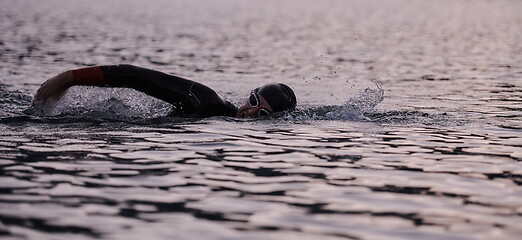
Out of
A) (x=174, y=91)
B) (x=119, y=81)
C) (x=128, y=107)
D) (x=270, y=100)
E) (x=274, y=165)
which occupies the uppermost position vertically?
(x=119, y=81)

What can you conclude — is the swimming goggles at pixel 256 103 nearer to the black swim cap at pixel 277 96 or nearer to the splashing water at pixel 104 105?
the black swim cap at pixel 277 96

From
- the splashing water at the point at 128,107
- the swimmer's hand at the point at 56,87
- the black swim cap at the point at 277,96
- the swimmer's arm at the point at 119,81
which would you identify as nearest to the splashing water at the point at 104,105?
the splashing water at the point at 128,107

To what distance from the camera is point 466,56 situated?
29.8 m

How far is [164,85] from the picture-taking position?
12.2 m

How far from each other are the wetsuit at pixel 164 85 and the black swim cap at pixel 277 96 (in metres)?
0.73

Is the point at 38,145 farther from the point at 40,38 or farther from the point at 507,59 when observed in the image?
the point at 40,38

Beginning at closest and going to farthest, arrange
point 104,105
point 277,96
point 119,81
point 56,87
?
point 56,87
point 119,81
point 277,96
point 104,105

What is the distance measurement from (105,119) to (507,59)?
60.1 ft

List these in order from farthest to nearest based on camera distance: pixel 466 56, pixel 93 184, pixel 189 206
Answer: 1. pixel 466 56
2. pixel 93 184
3. pixel 189 206

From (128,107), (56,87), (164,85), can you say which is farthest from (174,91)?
(128,107)

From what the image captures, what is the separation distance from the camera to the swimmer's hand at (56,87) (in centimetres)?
1166

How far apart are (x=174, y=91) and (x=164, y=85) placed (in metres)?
0.20

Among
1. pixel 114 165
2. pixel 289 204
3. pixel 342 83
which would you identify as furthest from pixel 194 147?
pixel 342 83

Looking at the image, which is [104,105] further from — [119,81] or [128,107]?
[119,81]
